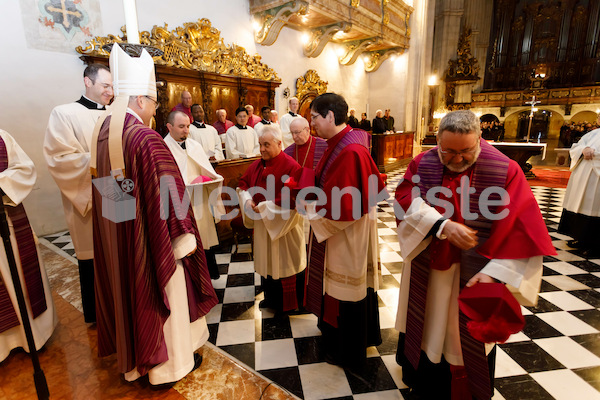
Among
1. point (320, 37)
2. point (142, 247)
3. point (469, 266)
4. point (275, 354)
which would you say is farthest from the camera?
point (320, 37)

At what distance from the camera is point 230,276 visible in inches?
157

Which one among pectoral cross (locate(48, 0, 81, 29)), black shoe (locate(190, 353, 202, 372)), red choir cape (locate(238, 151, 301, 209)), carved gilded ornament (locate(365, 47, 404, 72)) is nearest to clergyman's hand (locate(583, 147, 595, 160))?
red choir cape (locate(238, 151, 301, 209))

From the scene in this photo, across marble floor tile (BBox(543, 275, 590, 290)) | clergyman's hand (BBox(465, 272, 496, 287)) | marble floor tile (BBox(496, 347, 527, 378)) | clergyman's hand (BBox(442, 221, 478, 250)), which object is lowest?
marble floor tile (BBox(496, 347, 527, 378))

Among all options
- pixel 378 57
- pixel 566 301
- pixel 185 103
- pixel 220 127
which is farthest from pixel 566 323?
pixel 378 57

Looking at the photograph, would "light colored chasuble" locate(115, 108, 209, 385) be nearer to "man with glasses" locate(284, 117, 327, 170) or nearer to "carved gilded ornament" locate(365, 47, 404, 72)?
"man with glasses" locate(284, 117, 327, 170)

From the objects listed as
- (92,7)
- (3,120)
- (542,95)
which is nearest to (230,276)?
(3,120)

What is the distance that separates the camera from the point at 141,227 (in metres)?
1.84

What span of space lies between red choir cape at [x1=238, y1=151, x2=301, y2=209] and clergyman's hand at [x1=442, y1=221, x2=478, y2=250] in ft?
4.63

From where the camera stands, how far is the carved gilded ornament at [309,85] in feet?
34.9

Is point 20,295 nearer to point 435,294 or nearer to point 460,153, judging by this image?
point 435,294

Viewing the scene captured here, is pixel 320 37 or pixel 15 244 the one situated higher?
pixel 320 37

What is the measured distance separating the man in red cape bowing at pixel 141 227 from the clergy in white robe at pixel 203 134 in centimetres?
421

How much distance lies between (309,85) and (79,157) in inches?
369

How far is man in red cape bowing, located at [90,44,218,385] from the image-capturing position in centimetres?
183
